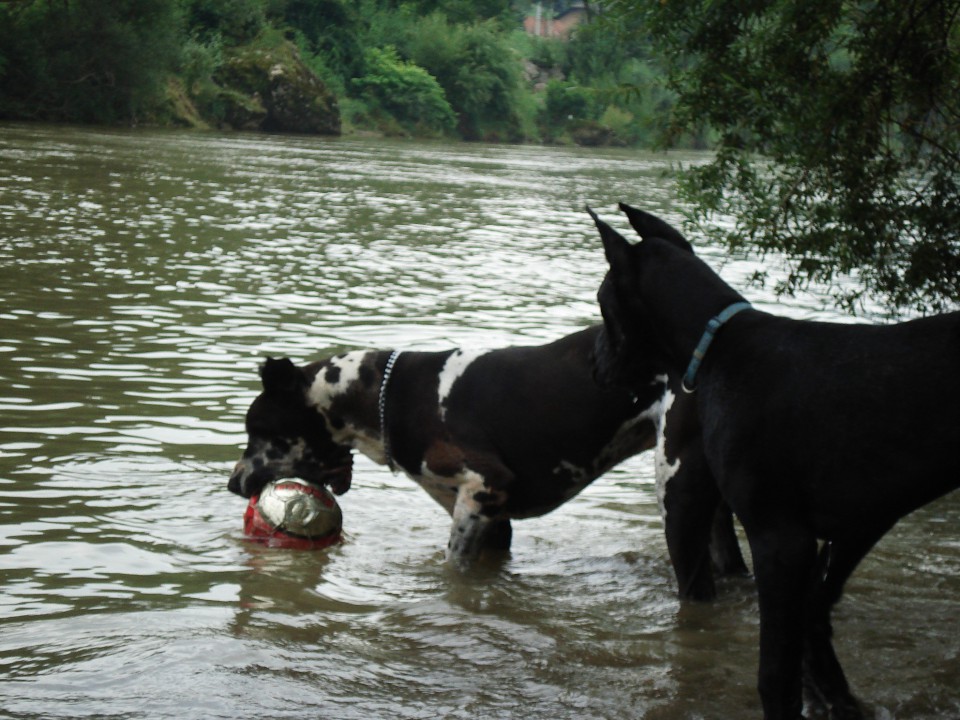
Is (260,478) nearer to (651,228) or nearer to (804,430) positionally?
(651,228)

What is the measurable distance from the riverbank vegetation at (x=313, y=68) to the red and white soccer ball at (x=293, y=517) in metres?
23.3

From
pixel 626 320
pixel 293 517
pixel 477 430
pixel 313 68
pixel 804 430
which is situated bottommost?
pixel 293 517

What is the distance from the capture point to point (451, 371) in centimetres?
737

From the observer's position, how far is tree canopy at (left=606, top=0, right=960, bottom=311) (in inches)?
335

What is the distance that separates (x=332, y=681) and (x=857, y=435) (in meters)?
2.45

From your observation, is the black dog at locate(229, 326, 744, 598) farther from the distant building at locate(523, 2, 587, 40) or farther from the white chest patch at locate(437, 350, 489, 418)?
the distant building at locate(523, 2, 587, 40)

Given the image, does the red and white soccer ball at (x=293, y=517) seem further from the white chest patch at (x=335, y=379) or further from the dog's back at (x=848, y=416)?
the dog's back at (x=848, y=416)

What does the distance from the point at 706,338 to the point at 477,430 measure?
2599 millimetres

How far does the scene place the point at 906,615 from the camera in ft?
21.0

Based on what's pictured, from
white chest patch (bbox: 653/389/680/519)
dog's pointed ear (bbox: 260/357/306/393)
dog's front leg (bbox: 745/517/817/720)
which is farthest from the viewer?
dog's pointed ear (bbox: 260/357/306/393)

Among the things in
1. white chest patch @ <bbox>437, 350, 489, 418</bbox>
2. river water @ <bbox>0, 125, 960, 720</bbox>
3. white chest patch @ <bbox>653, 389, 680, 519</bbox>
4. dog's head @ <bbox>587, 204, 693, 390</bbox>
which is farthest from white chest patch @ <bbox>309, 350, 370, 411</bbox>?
dog's head @ <bbox>587, 204, 693, 390</bbox>

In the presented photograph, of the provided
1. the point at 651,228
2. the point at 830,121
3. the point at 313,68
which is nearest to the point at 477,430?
the point at 651,228

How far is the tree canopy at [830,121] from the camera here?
27.9ft

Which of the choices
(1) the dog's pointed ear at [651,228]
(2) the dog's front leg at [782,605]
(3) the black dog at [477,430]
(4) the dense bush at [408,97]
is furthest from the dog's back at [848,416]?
(4) the dense bush at [408,97]
